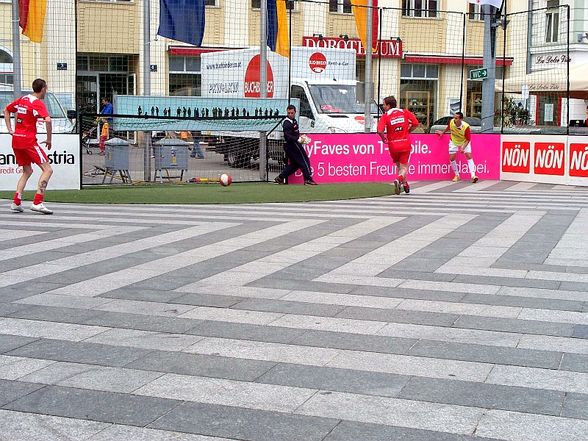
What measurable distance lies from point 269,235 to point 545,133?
1177cm

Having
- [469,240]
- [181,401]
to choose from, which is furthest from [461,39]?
[181,401]

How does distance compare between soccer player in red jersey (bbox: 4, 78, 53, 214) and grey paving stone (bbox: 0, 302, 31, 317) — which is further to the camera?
soccer player in red jersey (bbox: 4, 78, 53, 214)

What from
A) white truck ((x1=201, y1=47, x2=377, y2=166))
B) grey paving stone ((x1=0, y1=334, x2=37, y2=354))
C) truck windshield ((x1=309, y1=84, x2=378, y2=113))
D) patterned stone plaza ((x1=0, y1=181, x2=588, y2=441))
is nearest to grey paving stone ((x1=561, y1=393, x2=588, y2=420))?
patterned stone plaza ((x1=0, y1=181, x2=588, y2=441))

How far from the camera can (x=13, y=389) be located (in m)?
5.05

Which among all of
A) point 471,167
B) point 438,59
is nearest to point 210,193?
point 471,167

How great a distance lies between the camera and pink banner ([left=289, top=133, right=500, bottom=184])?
65.4 feet

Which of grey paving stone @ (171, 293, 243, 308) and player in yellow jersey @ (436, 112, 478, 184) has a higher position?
player in yellow jersey @ (436, 112, 478, 184)

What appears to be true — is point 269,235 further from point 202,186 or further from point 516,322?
point 202,186

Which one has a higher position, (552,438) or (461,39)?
(461,39)

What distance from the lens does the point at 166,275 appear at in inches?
333

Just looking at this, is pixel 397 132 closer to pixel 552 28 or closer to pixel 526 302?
pixel 526 302

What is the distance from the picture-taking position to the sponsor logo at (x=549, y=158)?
20.3 metres

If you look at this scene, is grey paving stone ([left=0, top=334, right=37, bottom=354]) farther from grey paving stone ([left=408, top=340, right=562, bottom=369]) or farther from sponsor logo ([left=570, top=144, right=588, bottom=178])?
sponsor logo ([left=570, top=144, right=588, bottom=178])

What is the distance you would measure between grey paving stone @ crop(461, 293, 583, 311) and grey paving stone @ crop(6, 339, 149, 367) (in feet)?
9.64
